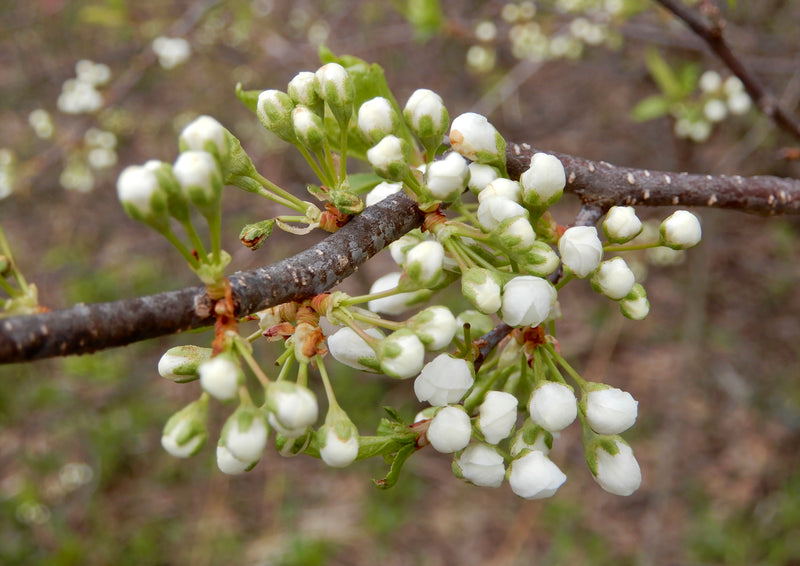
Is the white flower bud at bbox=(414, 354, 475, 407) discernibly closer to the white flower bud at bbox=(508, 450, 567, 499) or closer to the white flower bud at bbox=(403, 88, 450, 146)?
the white flower bud at bbox=(508, 450, 567, 499)

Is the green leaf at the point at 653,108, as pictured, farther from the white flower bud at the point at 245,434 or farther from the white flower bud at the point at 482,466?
the white flower bud at the point at 245,434

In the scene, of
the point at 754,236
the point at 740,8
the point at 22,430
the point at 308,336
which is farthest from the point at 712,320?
the point at 22,430

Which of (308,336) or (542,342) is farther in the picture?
(542,342)

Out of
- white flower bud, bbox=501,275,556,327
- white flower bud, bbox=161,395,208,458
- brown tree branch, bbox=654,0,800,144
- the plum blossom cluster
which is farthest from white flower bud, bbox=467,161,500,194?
brown tree branch, bbox=654,0,800,144

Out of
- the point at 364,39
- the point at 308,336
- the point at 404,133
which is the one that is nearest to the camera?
the point at 308,336

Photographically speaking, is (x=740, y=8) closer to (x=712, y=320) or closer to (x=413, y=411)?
(x=712, y=320)

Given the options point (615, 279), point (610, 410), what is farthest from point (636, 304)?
point (610, 410)
